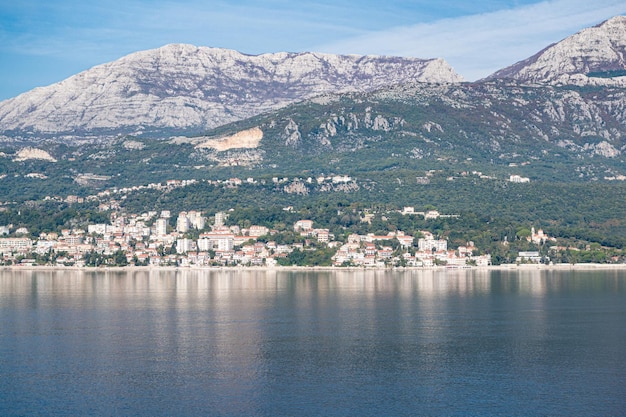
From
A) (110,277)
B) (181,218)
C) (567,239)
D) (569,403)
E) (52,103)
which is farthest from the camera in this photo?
(52,103)

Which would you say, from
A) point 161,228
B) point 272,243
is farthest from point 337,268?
point 161,228

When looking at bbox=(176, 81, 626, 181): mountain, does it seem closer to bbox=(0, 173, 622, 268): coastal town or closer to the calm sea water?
bbox=(0, 173, 622, 268): coastal town

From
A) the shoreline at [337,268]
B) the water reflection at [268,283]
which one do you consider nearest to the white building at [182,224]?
the shoreline at [337,268]

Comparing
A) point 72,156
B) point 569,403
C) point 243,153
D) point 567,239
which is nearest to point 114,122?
point 72,156

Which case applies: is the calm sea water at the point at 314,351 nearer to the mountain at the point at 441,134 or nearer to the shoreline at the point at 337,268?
the shoreline at the point at 337,268

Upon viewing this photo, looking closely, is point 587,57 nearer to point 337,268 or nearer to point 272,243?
point 272,243

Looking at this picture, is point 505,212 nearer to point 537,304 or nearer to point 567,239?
point 567,239

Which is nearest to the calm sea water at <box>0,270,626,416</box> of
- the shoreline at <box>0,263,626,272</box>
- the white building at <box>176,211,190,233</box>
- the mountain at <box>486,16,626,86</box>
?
the shoreline at <box>0,263,626,272</box>
